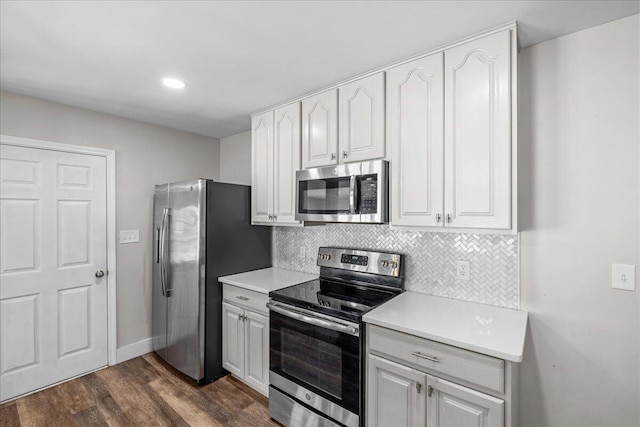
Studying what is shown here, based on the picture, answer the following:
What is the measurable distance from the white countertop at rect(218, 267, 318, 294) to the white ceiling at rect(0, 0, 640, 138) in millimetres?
1487

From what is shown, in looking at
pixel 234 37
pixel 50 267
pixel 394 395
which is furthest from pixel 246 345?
pixel 234 37

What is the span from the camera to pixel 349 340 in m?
1.73

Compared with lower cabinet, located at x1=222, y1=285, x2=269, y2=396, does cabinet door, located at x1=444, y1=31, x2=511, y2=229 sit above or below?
above

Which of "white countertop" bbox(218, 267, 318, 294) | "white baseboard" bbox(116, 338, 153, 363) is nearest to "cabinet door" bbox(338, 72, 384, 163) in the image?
"white countertop" bbox(218, 267, 318, 294)

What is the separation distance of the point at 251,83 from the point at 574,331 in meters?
2.45

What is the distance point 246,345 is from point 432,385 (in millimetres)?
1491

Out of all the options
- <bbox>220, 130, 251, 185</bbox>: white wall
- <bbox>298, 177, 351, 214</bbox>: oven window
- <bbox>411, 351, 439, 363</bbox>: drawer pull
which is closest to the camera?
<bbox>411, 351, 439, 363</bbox>: drawer pull

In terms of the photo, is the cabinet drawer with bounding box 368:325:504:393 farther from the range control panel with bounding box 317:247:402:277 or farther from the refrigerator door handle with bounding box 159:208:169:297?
the refrigerator door handle with bounding box 159:208:169:297

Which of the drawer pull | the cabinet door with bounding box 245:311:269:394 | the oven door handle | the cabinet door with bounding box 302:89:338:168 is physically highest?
the cabinet door with bounding box 302:89:338:168

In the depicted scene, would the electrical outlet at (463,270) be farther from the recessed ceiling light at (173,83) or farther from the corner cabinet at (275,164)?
the recessed ceiling light at (173,83)

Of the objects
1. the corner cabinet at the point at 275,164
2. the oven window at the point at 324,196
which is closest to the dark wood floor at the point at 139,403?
the corner cabinet at the point at 275,164

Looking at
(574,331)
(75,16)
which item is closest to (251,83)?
(75,16)

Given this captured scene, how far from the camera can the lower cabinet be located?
230 cm

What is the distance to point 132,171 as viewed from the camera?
3027 mm
